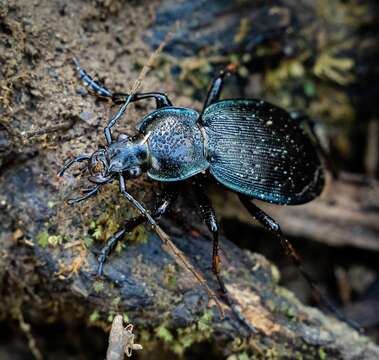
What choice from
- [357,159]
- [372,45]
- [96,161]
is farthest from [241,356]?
[372,45]

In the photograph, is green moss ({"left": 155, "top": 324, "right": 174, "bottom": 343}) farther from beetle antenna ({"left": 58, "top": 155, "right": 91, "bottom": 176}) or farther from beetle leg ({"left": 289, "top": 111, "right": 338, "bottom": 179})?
beetle leg ({"left": 289, "top": 111, "right": 338, "bottom": 179})

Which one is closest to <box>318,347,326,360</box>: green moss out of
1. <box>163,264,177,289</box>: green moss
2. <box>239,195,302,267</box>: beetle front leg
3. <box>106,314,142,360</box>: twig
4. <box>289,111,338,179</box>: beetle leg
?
<box>239,195,302,267</box>: beetle front leg

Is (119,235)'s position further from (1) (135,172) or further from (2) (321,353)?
(2) (321,353)

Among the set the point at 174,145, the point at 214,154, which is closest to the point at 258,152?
the point at 214,154

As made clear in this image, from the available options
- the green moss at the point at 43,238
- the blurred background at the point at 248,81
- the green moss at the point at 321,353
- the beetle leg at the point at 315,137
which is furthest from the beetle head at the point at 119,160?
the green moss at the point at 321,353

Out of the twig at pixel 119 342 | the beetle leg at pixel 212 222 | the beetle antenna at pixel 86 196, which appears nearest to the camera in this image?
the twig at pixel 119 342

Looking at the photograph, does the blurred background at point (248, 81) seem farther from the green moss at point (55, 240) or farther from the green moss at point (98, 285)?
the green moss at point (98, 285)
